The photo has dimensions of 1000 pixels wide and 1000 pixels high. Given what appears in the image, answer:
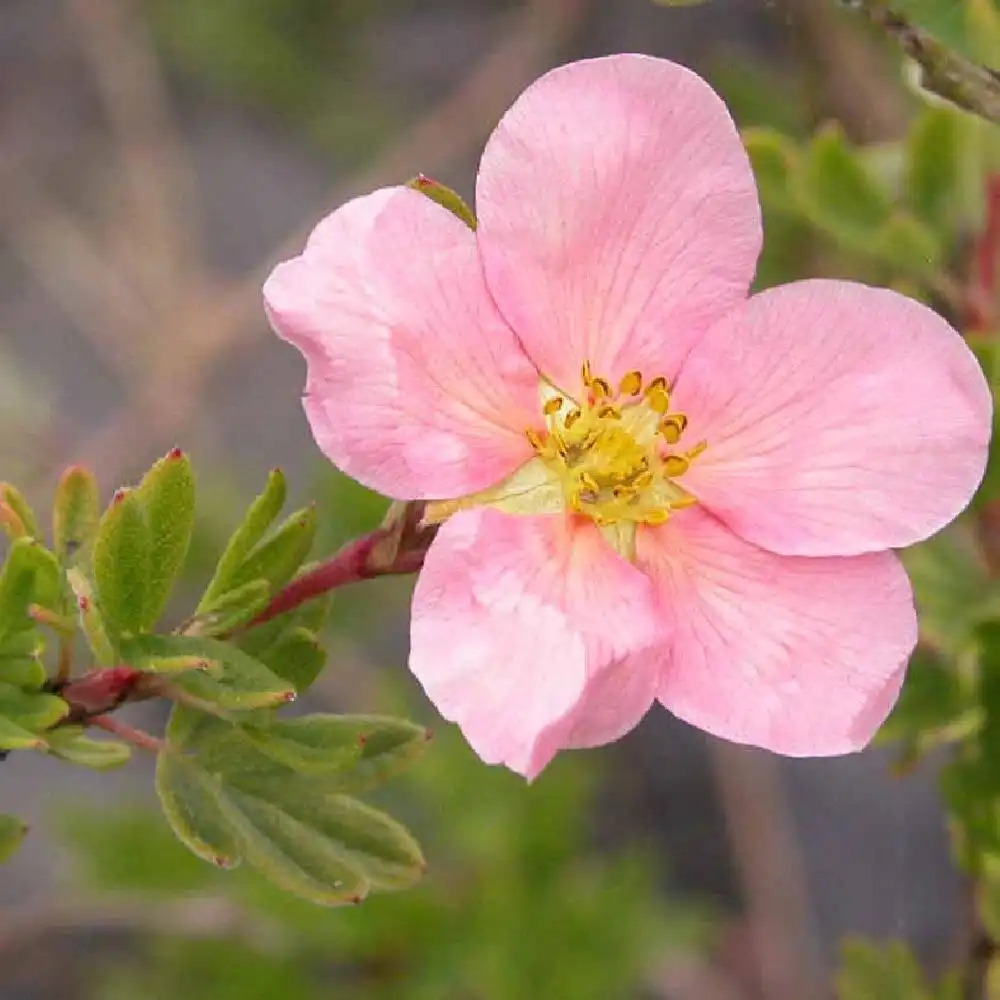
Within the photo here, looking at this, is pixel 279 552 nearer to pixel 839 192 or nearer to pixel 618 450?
pixel 618 450

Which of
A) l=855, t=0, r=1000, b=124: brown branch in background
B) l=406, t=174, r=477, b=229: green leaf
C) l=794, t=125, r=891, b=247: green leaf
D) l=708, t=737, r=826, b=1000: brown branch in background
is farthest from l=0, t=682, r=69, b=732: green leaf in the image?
l=708, t=737, r=826, b=1000: brown branch in background

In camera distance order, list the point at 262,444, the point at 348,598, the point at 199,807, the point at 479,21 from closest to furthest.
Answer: the point at 199,807 < the point at 348,598 < the point at 262,444 < the point at 479,21

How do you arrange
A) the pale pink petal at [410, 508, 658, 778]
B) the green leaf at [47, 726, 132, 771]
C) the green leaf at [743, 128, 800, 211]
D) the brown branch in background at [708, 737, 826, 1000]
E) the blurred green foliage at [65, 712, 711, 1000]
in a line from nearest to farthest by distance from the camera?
the pale pink petal at [410, 508, 658, 778] < the green leaf at [47, 726, 132, 771] < the green leaf at [743, 128, 800, 211] < the blurred green foliage at [65, 712, 711, 1000] < the brown branch in background at [708, 737, 826, 1000]

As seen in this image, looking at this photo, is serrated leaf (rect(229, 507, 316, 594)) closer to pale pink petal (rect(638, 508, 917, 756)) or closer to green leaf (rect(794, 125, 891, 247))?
Answer: pale pink petal (rect(638, 508, 917, 756))

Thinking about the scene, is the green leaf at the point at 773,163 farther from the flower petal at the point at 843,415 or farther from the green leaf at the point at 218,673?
the green leaf at the point at 218,673

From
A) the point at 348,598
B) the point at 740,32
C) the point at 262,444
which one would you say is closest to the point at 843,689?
the point at 348,598

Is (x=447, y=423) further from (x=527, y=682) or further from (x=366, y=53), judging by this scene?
(x=366, y=53)

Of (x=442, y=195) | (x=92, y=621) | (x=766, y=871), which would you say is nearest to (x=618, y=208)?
(x=442, y=195)
